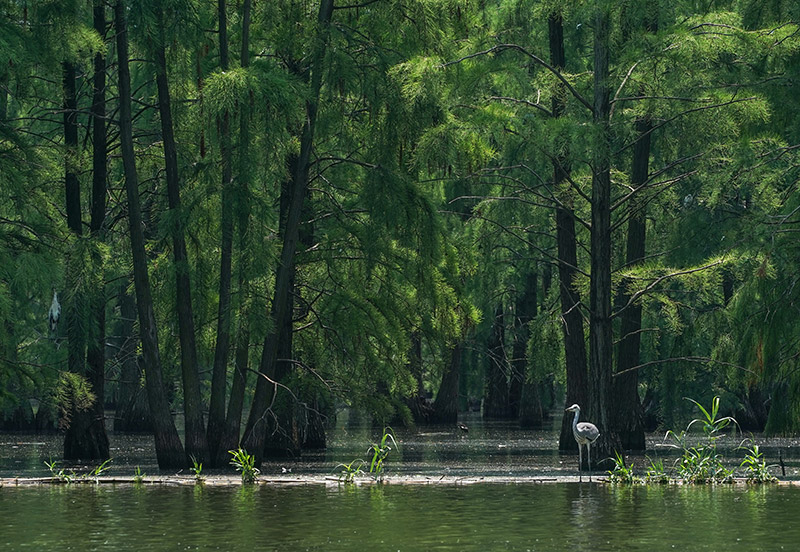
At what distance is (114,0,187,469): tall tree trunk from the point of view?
890 inches

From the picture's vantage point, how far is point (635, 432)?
29.4 meters

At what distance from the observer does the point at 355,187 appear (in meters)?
29.6

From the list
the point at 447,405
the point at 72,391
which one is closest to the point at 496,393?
the point at 447,405

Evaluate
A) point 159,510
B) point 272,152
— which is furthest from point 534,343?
point 159,510

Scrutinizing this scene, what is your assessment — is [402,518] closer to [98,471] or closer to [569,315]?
[98,471]

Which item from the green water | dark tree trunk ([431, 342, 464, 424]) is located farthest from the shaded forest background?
dark tree trunk ([431, 342, 464, 424])

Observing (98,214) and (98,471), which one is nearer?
(98,471)

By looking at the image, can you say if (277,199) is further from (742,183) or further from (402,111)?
(742,183)

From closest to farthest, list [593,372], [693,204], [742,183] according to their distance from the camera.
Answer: [742,183]
[593,372]
[693,204]

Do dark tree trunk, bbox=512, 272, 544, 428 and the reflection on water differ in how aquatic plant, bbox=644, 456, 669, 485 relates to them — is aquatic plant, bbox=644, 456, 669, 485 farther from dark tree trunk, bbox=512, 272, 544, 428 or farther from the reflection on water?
dark tree trunk, bbox=512, 272, 544, 428

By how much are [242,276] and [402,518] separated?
8.30 m

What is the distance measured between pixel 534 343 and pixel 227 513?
13086 millimetres

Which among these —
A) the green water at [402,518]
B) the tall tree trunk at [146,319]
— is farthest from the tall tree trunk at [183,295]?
the green water at [402,518]

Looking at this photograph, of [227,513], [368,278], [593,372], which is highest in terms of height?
[368,278]
